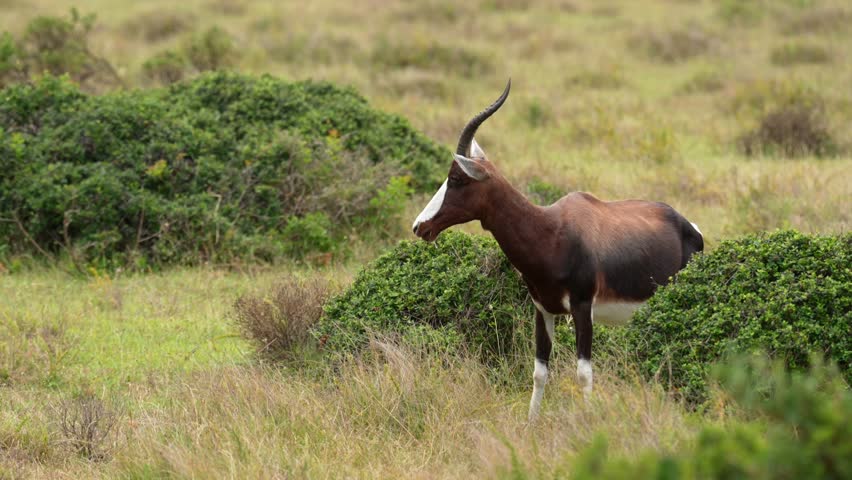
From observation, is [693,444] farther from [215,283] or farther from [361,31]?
[361,31]

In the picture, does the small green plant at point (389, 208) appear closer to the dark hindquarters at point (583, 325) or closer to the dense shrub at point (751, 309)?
the dense shrub at point (751, 309)

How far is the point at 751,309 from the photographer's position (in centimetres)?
514

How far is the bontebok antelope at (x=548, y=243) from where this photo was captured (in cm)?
496

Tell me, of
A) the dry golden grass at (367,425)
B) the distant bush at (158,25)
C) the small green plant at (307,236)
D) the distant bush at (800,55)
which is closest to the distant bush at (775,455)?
the dry golden grass at (367,425)

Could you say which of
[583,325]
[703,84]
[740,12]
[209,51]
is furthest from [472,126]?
[740,12]

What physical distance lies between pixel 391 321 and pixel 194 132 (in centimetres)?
419

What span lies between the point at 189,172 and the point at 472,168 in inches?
192

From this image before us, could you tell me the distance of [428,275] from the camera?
6.18m

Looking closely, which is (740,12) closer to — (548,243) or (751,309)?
(751,309)

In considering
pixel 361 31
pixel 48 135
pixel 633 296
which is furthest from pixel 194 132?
pixel 361 31

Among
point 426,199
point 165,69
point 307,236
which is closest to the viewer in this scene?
point 307,236

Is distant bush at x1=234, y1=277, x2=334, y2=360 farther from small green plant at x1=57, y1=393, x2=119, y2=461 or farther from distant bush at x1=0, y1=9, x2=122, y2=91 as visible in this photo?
distant bush at x1=0, y1=9, x2=122, y2=91

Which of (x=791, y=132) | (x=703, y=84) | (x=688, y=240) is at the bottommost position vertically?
(x=703, y=84)

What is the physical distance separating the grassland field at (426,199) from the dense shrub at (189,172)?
35 cm
